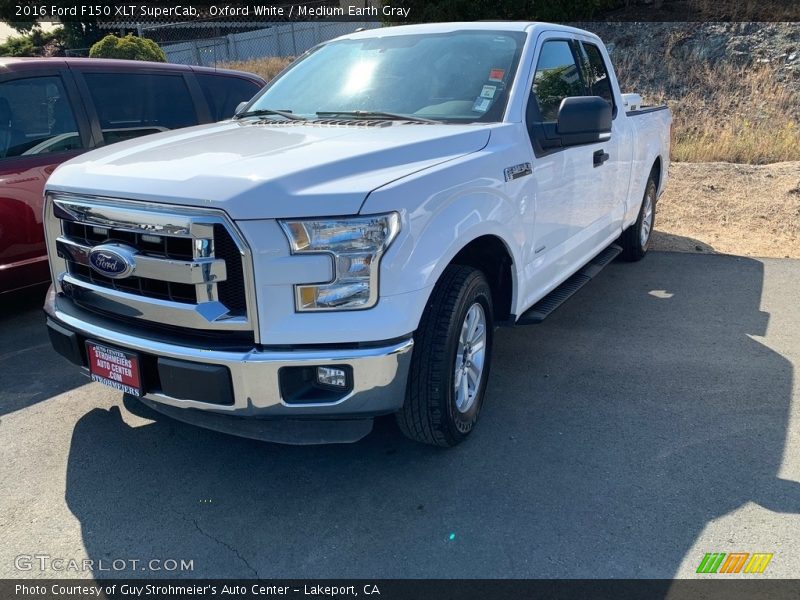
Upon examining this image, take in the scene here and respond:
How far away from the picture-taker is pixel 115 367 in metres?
2.98

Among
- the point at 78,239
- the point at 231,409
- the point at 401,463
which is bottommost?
the point at 401,463

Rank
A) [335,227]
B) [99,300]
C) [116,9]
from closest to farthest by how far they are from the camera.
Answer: [335,227] < [99,300] < [116,9]

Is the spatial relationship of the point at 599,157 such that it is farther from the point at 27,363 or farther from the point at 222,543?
the point at 27,363

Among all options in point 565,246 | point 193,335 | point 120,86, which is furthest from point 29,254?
point 565,246

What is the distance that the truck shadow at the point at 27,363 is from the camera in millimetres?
4098

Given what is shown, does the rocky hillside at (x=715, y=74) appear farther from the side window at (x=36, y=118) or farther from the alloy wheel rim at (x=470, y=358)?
the side window at (x=36, y=118)

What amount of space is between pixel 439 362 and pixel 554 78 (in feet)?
7.48

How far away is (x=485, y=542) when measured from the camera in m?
2.80

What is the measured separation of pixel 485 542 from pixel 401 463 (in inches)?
27.1

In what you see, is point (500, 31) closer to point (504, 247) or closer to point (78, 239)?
point (504, 247)

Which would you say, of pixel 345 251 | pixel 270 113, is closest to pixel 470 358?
pixel 345 251

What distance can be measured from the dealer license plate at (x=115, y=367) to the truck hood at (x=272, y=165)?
655mm

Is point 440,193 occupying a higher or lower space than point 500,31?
lower

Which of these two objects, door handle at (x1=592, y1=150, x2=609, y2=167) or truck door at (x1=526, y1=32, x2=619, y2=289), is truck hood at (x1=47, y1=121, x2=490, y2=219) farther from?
door handle at (x1=592, y1=150, x2=609, y2=167)
